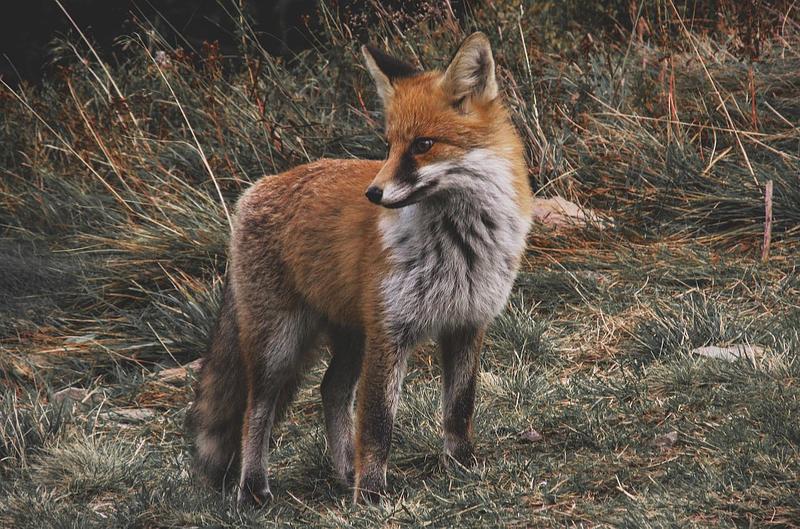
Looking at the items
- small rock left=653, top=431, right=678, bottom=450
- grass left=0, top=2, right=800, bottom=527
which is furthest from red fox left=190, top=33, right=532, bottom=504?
small rock left=653, top=431, right=678, bottom=450

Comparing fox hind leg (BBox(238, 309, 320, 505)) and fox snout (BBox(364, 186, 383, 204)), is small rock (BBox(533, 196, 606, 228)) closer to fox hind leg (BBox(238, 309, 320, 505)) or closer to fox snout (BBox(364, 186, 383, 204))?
fox hind leg (BBox(238, 309, 320, 505))

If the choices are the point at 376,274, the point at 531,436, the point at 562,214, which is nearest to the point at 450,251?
the point at 376,274

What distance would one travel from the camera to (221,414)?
15.5 ft

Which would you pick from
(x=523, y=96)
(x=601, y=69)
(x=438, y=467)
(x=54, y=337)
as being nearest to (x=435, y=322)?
(x=438, y=467)

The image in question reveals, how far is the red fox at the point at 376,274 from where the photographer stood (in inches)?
158

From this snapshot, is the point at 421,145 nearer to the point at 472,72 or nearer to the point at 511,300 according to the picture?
the point at 472,72

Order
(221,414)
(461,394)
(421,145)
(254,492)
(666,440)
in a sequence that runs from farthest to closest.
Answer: (221,414)
(254,492)
(461,394)
(666,440)
(421,145)

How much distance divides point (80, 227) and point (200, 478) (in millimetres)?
3835

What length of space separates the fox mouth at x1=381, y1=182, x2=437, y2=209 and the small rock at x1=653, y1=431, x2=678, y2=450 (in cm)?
145

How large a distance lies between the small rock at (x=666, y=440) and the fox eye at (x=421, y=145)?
1576 millimetres

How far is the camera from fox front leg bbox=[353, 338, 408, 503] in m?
4.02

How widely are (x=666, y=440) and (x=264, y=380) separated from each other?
1803mm

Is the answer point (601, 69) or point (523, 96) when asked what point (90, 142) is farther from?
point (601, 69)

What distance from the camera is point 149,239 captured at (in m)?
7.15
